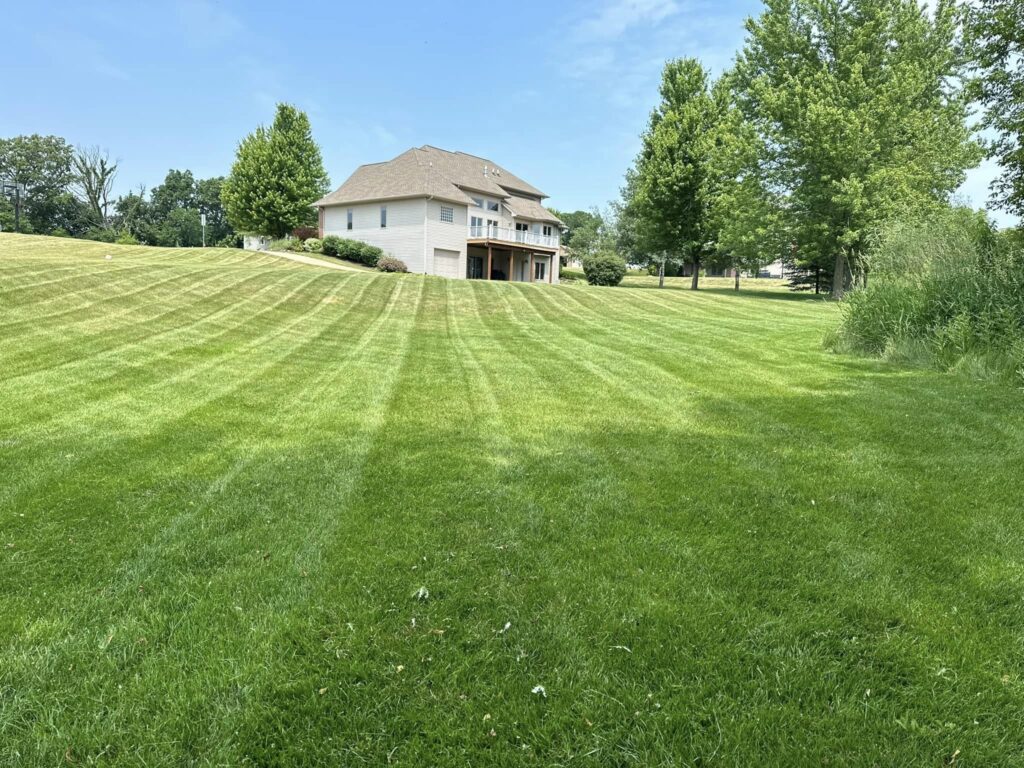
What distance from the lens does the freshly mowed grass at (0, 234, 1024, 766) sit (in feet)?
6.69

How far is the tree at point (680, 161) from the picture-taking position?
3231 centimetres

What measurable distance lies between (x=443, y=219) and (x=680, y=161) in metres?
13.8

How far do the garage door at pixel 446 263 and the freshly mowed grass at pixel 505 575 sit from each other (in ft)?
87.5

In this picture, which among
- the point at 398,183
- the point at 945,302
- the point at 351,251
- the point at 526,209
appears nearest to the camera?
the point at 945,302

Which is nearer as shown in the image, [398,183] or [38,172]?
[398,183]

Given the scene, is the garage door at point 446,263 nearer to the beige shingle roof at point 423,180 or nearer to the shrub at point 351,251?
the beige shingle roof at point 423,180

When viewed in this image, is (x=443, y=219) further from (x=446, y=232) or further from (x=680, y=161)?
(x=680, y=161)

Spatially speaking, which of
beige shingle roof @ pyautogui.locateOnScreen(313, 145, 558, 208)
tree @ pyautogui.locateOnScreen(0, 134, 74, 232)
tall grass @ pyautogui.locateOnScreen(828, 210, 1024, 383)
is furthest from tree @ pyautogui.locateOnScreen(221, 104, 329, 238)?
tree @ pyautogui.locateOnScreen(0, 134, 74, 232)

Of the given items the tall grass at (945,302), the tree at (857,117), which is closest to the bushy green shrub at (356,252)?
the tree at (857,117)

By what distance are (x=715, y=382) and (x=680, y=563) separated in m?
4.90

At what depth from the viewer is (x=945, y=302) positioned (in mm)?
9094

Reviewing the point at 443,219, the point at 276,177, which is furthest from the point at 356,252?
the point at 276,177

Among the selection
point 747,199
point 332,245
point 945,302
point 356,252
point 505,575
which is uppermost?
point 747,199

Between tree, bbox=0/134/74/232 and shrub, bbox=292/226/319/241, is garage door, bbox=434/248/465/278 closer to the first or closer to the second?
shrub, bbox=292/226/319/241
